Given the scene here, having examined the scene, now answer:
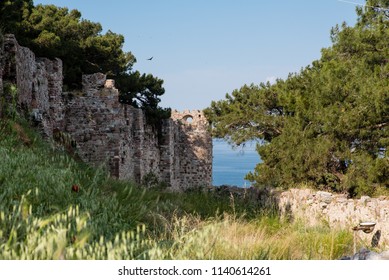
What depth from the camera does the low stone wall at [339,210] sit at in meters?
13.7

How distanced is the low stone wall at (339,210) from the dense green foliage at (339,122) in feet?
6.43

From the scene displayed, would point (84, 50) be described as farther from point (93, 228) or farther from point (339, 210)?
point (93, 228)

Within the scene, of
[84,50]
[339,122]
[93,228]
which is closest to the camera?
[93,228]

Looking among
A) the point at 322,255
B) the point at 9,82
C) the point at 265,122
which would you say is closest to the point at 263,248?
the point at 322,255

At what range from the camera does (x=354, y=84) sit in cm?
1772

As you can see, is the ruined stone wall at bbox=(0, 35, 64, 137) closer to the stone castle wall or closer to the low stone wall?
the stone castle wall

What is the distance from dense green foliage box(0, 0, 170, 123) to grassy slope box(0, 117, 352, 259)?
48.6 ft

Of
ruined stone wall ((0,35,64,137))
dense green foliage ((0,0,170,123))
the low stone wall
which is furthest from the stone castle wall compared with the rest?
the low stone wall

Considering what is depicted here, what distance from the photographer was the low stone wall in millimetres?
13664

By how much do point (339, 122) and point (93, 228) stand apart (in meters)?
12.9

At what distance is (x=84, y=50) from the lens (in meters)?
27.4

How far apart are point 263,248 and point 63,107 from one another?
13348 millimetres

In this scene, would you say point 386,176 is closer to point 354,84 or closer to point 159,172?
point 354,84

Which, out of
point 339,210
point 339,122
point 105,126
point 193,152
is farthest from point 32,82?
point 193,152
